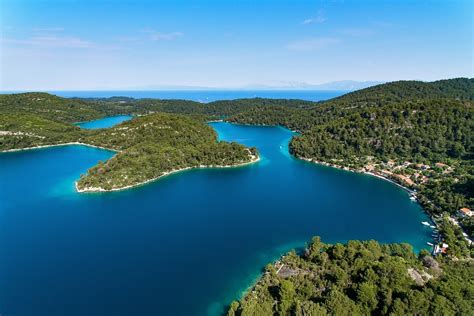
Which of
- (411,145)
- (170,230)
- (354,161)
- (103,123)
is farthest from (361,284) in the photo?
(103,123)

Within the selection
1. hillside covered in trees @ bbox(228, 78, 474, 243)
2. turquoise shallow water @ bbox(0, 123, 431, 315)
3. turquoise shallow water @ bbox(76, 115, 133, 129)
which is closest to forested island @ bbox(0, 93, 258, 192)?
turquoise shallow water @ bbox(0, 123, 431, 315)

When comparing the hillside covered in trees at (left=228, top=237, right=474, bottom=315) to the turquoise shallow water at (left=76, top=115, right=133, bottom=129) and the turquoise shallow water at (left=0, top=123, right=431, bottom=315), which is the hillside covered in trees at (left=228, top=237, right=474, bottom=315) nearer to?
the turquoise shallow water at (left=0, top=123, right=431, bottom=315)

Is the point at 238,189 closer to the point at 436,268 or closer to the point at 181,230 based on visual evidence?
the point at 181,230

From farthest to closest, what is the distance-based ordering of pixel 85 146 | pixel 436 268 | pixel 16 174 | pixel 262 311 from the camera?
pixel 85 146 < pixel 16 174 < pixel 436 268 < pixel 262 311

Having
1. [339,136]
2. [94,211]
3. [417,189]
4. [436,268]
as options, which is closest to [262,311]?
[436,268]

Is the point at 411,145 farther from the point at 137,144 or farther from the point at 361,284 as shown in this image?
the point at 137,144

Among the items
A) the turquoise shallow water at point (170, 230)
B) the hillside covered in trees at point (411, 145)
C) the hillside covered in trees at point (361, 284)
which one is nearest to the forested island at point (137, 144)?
the turquoise shallow water at point (170, 230)

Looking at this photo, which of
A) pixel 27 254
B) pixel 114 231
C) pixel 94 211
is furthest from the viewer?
pixel 94 211
